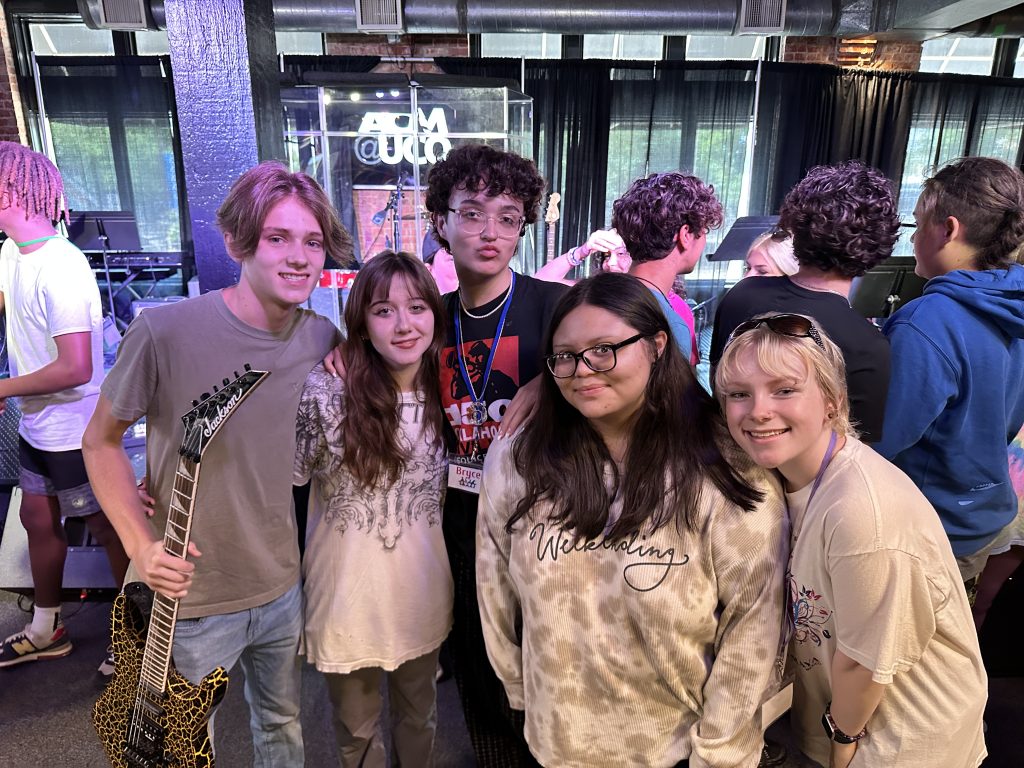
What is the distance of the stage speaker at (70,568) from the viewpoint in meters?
2.71

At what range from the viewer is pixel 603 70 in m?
6.73

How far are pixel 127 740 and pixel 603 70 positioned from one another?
6971 millimetres

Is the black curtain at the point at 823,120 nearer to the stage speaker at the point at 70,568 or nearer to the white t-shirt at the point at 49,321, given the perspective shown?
the white t-shirt at the point at 49,321

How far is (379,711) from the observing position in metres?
1.54

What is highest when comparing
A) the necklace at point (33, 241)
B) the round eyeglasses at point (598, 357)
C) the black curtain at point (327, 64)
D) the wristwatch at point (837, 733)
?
the black curtain at point (327, 64)

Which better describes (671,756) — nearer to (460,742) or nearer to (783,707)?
(783,707)

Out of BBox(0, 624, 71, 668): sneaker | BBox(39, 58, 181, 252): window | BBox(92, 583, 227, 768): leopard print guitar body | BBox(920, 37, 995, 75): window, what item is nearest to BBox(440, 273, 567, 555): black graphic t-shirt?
BBox(92, 583, 227, 768): leopard print guitar body

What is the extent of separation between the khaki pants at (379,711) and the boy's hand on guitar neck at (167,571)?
Result: 0.44 metres

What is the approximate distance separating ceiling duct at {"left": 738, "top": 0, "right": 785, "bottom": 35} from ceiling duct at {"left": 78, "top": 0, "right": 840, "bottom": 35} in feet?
0.06

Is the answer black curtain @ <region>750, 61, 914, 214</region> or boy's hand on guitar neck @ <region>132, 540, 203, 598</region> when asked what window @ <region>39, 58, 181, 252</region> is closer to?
black curtain @ <region>750, 61, 914, 214</region>

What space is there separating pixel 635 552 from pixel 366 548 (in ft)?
1.97

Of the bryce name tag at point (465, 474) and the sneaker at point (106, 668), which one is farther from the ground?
the bryce name tag at point (465, 474)

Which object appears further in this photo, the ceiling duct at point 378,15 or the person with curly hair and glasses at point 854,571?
the ceiling duct at point 378,15

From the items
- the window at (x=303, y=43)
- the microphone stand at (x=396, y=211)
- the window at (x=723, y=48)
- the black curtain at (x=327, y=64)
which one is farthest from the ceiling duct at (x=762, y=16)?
the window at (x=303, y=43)
